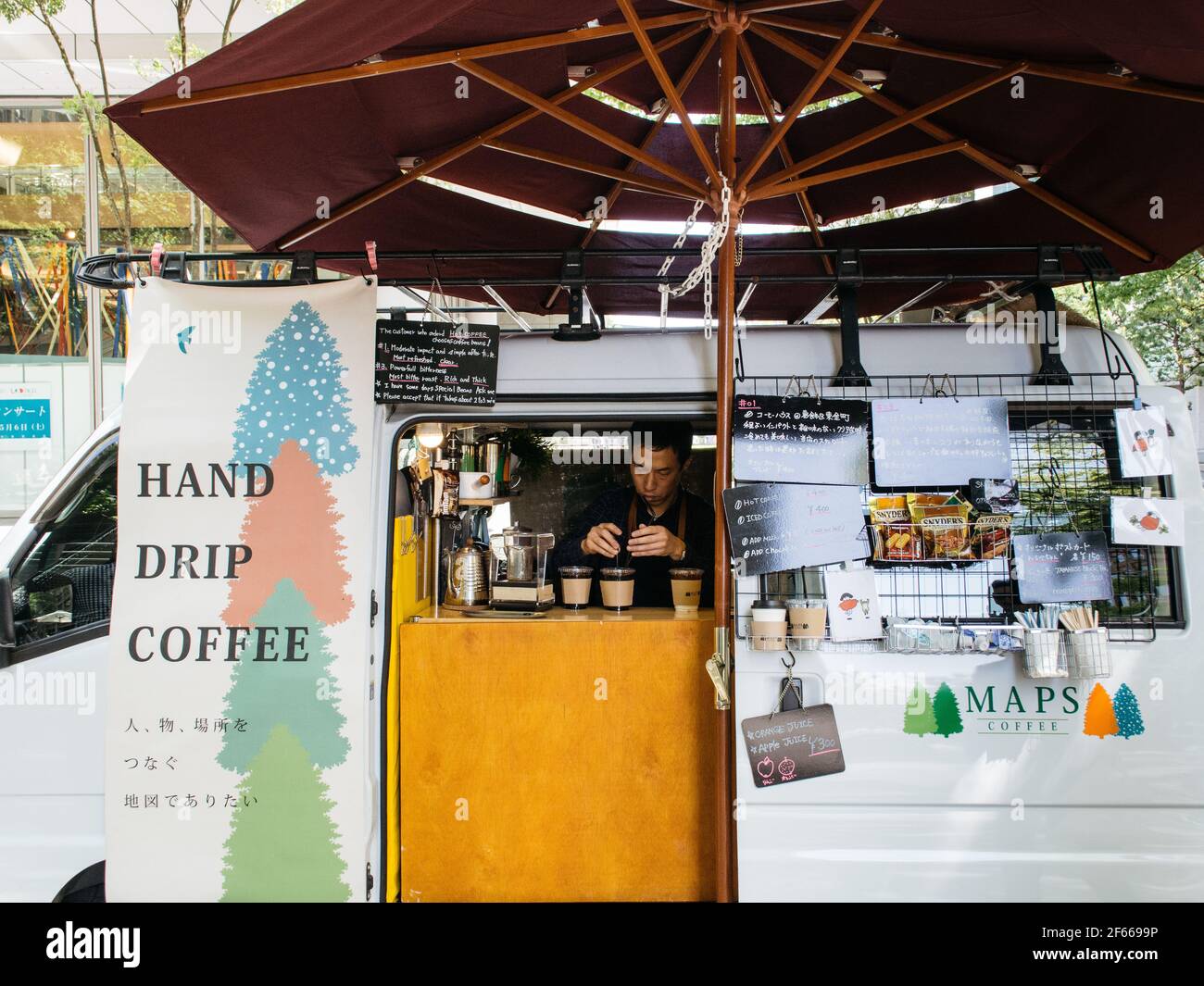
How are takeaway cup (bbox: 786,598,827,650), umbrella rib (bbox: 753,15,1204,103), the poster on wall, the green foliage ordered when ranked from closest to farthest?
umbrella rib (bbox: 753,15,1204,103), takeaway cup (bbox: 786,598,827,650), the green foliage, the poster on wall

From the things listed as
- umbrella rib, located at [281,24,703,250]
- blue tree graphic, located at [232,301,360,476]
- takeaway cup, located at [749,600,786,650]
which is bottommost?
takeaway cup, located at [749,600,786,650]

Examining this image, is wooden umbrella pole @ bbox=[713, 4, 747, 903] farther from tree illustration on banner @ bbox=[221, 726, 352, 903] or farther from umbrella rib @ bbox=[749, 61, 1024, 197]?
tree illustration on banner @ bbox=[221, 726, 352, 903]

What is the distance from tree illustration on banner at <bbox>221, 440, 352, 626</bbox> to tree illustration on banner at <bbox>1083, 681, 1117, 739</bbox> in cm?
246

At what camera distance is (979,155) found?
3.22m

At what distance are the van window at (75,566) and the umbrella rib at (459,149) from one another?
1.17m

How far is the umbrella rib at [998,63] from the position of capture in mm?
2617

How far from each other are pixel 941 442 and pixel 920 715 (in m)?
0.90

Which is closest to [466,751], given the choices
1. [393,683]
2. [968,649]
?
[393,683]

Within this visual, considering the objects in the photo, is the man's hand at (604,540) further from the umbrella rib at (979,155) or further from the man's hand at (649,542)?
the umbrella rib at (979,155)

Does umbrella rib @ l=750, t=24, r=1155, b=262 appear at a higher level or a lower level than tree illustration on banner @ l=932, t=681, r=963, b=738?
higher

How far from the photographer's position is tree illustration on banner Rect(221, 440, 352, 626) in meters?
3.01

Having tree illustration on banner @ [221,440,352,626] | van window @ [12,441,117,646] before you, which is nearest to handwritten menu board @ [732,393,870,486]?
tree illustration on banner @ [221,440,352,626]

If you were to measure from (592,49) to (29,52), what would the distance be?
37.6ft

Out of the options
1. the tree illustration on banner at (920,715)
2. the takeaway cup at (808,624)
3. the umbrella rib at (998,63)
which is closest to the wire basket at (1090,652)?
the tree illustration on banner at (920,715)
